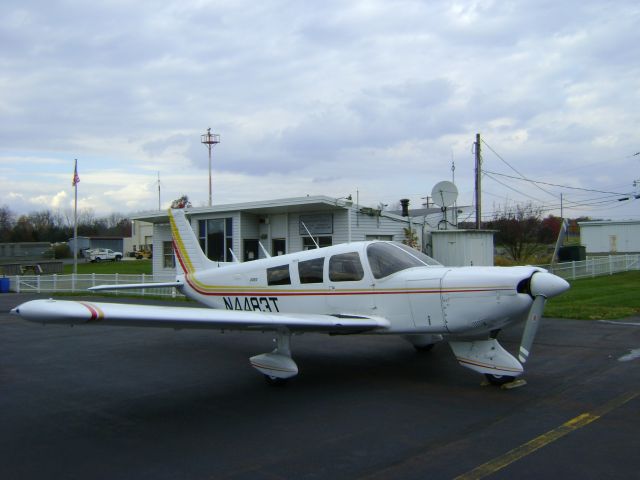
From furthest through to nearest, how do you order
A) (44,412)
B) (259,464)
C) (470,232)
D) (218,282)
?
(470,232) < (218,282) < (44,412) < (259,464)

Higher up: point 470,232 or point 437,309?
point 470,232

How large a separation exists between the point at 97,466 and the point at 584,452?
449cm

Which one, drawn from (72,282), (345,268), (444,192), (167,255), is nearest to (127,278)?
(167,255)

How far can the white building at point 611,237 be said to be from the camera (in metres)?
48.3

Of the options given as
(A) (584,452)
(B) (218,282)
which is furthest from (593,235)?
(A) (584,452)

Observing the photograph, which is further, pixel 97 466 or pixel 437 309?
pixel 437 309

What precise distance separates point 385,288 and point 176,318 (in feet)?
10.8

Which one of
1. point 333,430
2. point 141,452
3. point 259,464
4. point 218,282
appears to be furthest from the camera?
point 218,282

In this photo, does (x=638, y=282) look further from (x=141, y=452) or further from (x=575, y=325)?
(x=141, y=452)

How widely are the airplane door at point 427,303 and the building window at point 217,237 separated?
16.7 metres

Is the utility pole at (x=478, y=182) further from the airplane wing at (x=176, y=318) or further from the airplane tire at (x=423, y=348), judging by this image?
the airplane wing at (x=176, y=318)

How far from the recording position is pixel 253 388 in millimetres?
8148

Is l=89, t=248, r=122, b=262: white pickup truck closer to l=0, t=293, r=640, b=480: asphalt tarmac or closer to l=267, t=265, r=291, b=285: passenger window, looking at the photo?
l=0, t=293, r=640, b=480: asphalt tarmac

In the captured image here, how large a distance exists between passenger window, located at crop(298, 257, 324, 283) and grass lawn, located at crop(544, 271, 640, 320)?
8434mm
